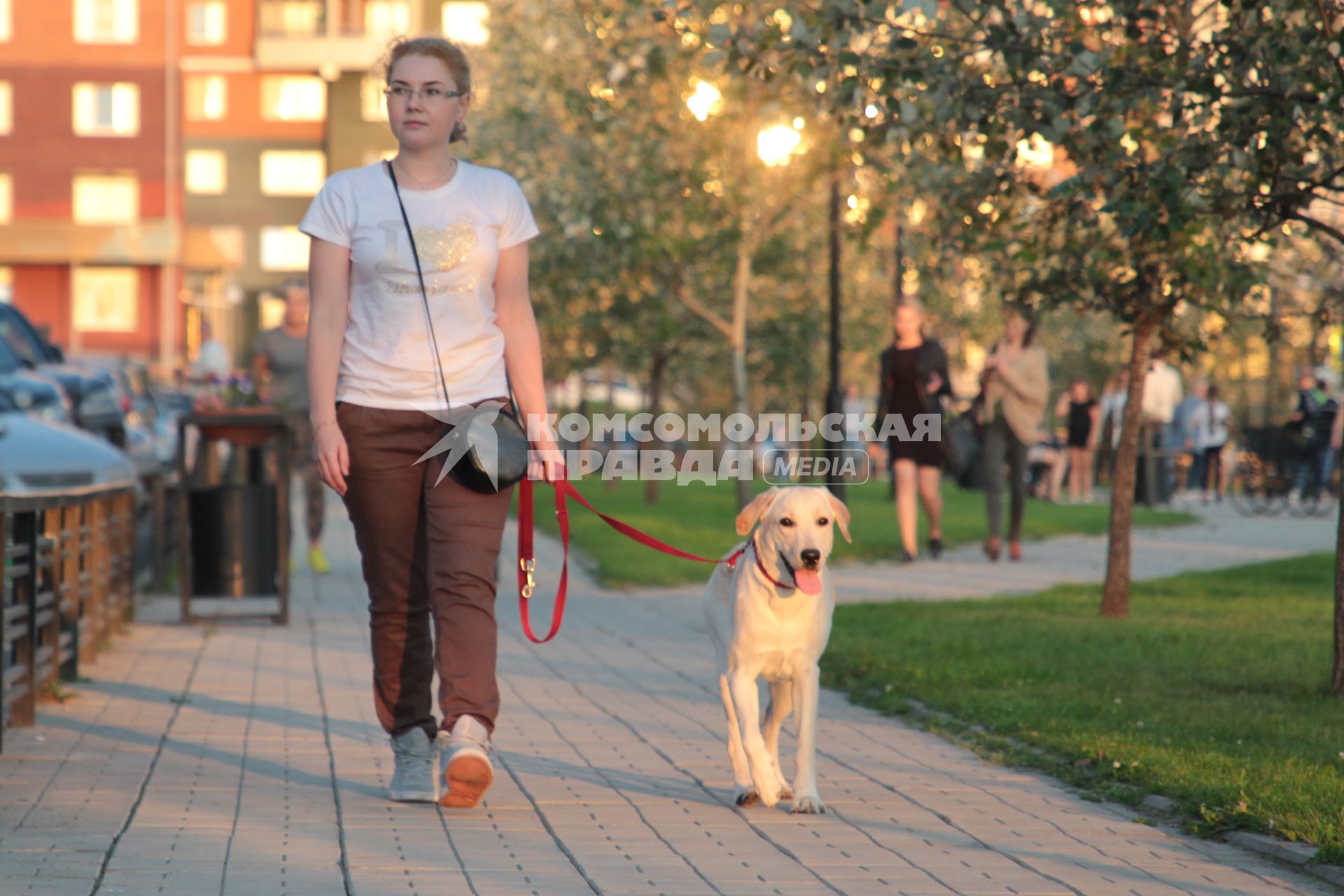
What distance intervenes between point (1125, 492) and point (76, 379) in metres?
10.1

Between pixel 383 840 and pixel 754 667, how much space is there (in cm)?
131

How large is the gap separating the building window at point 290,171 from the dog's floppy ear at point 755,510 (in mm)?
64195

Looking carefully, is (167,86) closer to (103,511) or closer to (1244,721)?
(103,511)

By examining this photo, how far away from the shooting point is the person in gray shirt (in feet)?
43.4

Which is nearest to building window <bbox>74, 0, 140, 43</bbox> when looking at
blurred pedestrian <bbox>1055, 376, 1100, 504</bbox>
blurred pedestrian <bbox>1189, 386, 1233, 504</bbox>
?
blurred pedestrian <bbox>1055, 376, 1100, 504</bbox>

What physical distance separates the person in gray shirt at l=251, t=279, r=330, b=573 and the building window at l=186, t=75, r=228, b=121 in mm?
56824

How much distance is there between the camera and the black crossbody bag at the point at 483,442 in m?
5.41

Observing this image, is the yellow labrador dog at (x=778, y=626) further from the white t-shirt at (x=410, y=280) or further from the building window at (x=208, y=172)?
the building window at (x=208, y=172)

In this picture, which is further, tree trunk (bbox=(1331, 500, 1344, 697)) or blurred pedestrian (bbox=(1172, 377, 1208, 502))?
blurred pedestrian (bbox=(1172, 377, 1208, 502))

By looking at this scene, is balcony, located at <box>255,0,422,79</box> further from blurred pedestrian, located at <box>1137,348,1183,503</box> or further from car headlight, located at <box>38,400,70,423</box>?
car headlight, located at <box>38,400,70,423</box>

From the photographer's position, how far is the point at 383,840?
5.06 m

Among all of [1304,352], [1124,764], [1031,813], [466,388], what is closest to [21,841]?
[466,388]

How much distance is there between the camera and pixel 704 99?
1481 cm

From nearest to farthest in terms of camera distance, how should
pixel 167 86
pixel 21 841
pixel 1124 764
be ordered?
pixel 21 841, pixel 1124 764, pixel 167 86
